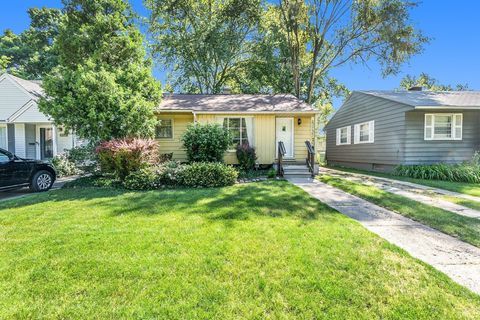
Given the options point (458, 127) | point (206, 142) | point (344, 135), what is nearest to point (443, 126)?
point (458, 127)

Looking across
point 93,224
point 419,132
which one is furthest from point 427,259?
point 419,132

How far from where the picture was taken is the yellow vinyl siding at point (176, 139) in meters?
12.2

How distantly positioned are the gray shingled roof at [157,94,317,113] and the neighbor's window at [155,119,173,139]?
78cm

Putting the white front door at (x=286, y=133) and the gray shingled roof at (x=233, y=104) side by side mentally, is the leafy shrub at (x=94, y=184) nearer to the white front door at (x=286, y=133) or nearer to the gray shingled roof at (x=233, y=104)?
the gray shingled roof at (x=233, y=104)

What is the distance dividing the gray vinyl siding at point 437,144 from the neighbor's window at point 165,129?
36.9 feet

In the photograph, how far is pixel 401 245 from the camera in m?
3.50

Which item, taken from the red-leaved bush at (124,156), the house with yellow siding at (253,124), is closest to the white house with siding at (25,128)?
the house with yellow siding at (253,124)

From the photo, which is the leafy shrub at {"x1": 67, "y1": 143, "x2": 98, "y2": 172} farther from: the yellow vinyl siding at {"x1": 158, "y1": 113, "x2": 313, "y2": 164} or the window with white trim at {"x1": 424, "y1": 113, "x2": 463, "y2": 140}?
the window with white trim at {"x1": 424, "y1": 113, "x2": 463, "y2": 140}

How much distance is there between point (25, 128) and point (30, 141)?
0.72m

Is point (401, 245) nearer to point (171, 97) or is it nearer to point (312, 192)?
point (312, 192)

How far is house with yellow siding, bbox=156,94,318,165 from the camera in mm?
11602

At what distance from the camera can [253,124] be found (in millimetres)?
11719

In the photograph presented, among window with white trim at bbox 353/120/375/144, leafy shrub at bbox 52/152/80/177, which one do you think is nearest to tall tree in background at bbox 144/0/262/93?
window with white trim at bbox 353/120/375/144

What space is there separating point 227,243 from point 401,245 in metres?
2.46
